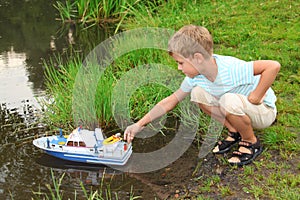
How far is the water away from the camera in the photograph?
12.5ft

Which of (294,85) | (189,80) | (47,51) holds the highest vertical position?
(189,80)

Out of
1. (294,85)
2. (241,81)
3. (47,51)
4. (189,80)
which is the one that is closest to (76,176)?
(189,80)

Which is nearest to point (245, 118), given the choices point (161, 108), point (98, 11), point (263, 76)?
point (263, 76)

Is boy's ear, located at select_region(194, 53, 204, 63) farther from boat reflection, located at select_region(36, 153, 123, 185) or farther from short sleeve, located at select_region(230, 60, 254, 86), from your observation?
boat reflection, located at select_region(36, 153, 123, 185)

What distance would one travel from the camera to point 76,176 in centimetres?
405

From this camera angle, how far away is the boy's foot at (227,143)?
3984mm

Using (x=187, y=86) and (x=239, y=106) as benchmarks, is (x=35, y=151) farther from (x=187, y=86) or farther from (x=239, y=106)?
(x=239, y=106)

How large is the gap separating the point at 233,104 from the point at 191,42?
0.55 m

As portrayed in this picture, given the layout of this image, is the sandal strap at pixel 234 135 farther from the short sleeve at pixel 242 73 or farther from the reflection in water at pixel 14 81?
the reflection in water at pixel 14 81

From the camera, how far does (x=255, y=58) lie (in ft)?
18.8

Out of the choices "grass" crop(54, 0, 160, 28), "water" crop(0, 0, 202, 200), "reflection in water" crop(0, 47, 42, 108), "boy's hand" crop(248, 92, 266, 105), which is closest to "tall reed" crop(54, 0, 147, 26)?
"grass" crop(54, 0, 160, 28)

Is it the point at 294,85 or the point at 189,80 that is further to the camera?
the point at 294,85

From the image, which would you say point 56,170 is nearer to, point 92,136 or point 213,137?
point 92,136

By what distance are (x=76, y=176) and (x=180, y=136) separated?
3.44ft
